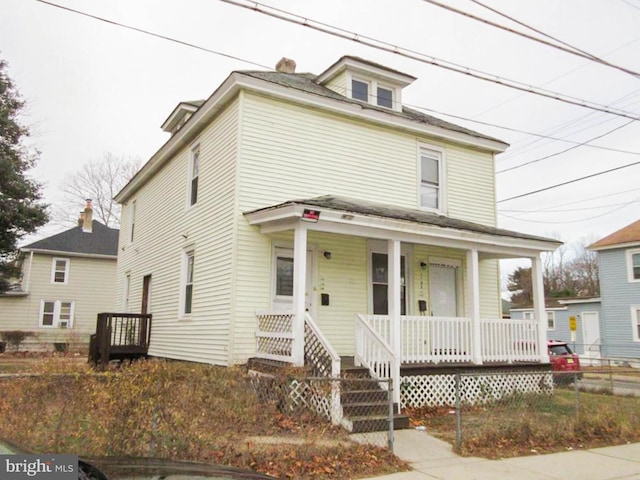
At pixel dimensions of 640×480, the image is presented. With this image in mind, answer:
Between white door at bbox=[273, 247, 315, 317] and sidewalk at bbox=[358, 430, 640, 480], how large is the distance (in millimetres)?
3987

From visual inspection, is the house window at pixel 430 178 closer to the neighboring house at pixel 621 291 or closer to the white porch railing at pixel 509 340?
the white porch railing at pixel 509 340

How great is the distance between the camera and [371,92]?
1380cm

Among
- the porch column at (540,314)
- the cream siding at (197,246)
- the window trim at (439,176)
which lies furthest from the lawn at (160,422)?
the window trim at (439,176)

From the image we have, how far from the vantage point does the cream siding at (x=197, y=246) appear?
1088 cm

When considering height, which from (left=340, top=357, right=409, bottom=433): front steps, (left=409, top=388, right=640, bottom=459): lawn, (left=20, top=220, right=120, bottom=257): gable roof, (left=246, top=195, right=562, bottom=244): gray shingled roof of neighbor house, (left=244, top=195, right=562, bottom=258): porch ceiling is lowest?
(left=409, top=388, right=640, bottom=459): lawn

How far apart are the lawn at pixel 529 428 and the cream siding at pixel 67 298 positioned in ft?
69.1

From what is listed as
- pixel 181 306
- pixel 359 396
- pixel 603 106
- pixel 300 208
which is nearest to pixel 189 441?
pixel 359 396

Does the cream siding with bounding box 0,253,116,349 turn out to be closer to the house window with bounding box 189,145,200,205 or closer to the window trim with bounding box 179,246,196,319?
the window trim with bounding box 179,246,196,319

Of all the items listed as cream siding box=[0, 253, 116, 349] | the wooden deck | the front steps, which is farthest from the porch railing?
cream siding box=[0, 253, 116, 349]

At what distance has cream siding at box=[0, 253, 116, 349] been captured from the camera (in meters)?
26.5

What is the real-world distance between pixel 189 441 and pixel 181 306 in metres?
7.65

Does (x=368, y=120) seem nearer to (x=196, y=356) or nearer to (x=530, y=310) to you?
(x=196, y=356)

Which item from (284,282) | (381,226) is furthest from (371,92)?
(284,282)

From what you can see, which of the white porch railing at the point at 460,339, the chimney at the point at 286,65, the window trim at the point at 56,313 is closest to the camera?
the white porch railing at the point at 460,339
